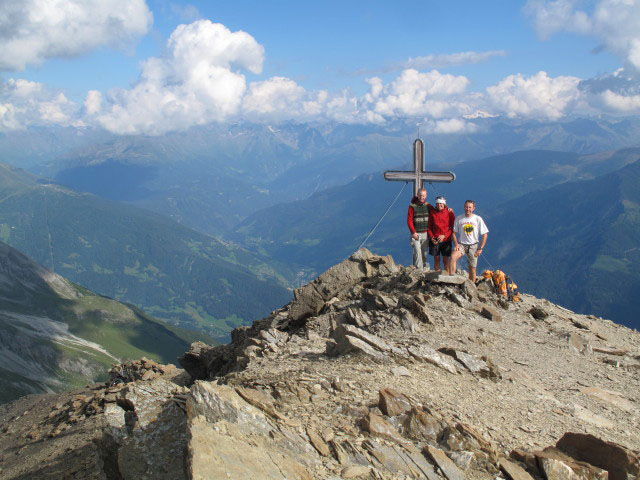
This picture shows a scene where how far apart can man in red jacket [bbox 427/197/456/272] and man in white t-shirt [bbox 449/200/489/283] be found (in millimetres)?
272

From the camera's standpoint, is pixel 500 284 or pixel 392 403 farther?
pixel 500 284

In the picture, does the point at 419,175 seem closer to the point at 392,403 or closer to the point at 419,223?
the point at 419,223

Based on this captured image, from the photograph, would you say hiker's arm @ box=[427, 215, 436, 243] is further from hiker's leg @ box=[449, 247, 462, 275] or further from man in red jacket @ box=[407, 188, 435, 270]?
hiker's leg @ box=[449, 247, 462, 275]

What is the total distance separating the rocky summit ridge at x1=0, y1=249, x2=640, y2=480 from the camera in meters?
7.77

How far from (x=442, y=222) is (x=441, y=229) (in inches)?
11.0

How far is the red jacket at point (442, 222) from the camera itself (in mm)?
19781

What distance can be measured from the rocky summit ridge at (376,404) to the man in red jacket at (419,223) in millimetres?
1609

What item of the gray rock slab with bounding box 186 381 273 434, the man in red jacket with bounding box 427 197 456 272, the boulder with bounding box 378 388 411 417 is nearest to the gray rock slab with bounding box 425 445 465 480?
the boulder with bounding box 378 388 411 417

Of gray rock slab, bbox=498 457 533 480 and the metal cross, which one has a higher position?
the metal cross

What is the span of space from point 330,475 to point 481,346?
9.28m

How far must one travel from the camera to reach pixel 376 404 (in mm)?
9539

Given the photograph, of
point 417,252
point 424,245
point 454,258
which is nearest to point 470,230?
point 454,258

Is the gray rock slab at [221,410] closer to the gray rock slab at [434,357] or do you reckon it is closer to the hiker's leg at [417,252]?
the gray rock slab at [434,357]

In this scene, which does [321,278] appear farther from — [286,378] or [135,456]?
[135,456]
